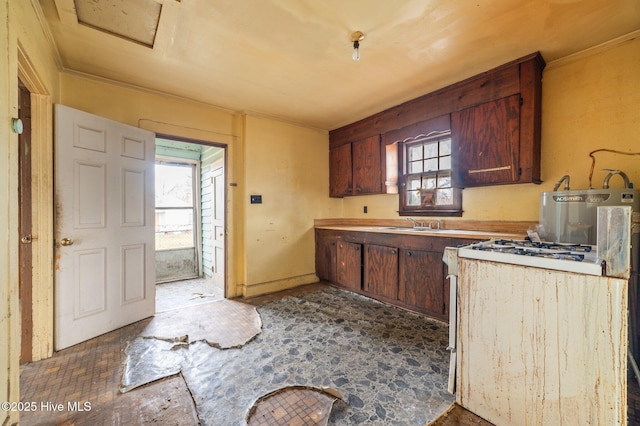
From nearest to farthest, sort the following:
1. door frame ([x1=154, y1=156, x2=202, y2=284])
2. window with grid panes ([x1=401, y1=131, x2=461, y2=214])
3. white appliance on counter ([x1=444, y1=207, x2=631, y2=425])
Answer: white appliance on counter ([x1=444, y1=207, x2=631, y2=425]), window with grid panes ([x1=401, y1=131, x2=461, y2=214]), door frame ([x1=154, y1=156, x2=202, y2=284])

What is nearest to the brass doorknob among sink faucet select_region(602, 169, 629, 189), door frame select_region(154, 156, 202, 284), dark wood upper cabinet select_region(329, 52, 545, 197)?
door frame select_region(154, 156, 202, 284)

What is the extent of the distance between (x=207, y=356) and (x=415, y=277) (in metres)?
2.13

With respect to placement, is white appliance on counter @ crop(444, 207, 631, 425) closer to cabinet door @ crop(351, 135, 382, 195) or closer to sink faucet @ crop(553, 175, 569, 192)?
sink faucet @ crop(553, 175, 569, 192)

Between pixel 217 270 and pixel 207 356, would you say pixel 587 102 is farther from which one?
pixel 217 270

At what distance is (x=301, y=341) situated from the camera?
232 centimetres

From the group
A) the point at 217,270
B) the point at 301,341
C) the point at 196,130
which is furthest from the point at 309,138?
the point at 301,341

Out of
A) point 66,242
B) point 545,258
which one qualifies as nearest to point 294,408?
point 545,258

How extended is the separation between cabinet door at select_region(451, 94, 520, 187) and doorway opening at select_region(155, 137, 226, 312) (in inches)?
128

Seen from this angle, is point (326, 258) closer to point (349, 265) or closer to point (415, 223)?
point (349, 265)

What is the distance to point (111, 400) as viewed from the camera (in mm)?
1612

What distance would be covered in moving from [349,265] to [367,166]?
4.75 ft

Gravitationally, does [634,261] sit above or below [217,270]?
above

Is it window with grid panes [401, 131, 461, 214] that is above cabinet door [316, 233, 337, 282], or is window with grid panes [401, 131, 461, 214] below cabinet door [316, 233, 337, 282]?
above

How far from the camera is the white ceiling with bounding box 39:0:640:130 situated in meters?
1.74
